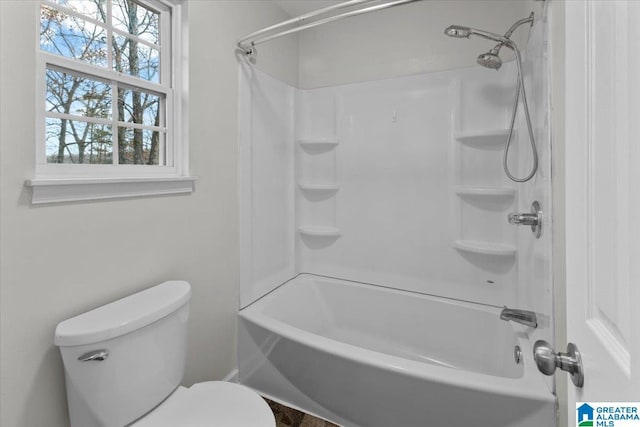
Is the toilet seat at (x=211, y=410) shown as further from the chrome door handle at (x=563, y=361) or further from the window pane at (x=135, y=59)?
the window pane at (x=135, y=59)

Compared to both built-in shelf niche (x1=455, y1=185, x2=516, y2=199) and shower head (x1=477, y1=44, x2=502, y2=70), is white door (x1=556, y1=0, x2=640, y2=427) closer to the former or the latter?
shower head (x1=477, y1=44, x2=502, y2=70)

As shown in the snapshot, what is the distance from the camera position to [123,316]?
3.61 feet

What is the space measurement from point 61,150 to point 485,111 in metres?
2.19

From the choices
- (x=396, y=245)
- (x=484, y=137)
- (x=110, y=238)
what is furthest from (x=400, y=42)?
(x=110, y=238)

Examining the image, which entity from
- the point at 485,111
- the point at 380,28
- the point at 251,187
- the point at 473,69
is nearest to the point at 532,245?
the point at 485,111

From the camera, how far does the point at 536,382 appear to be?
1222mm

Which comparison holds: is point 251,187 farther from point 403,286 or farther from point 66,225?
point 403,286

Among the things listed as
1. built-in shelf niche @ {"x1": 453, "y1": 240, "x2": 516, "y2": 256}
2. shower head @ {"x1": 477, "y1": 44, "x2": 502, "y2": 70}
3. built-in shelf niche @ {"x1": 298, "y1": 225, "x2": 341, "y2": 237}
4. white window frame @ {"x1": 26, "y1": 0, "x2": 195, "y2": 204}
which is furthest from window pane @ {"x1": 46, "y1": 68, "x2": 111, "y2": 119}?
built-in shelf niche @ {"x1": 453, "y1": 240, "x2": 516, "y2": 256}

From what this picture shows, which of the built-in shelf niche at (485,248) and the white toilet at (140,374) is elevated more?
the built-in shelf niche at (485,248)

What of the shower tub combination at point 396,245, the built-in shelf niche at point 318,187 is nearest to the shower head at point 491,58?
the shower tub combination at point 396,245

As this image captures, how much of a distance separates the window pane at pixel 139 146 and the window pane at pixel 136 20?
439 mm

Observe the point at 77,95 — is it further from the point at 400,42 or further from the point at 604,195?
the point at 400,42

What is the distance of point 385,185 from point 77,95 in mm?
1809

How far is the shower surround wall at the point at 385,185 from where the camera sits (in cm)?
194
